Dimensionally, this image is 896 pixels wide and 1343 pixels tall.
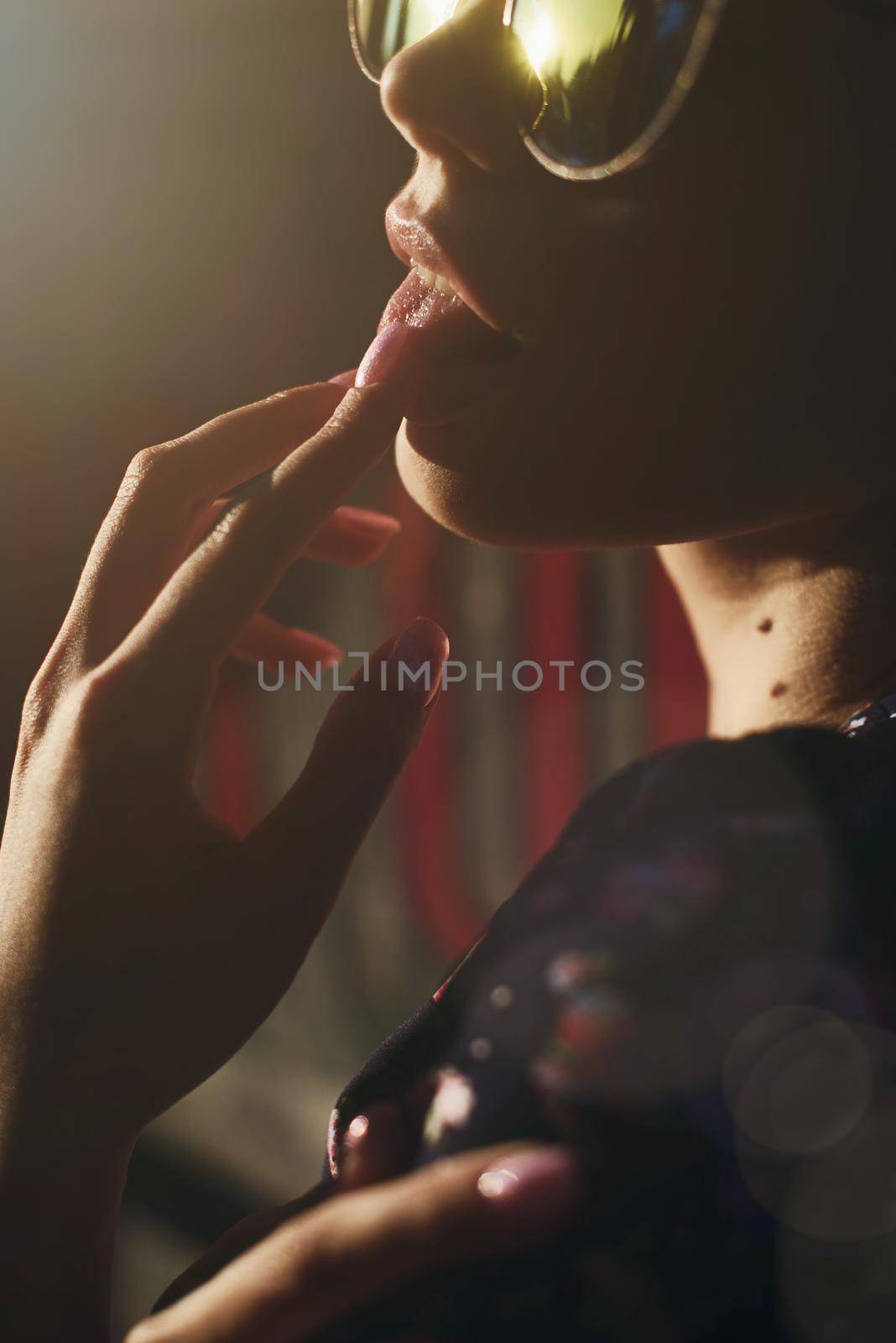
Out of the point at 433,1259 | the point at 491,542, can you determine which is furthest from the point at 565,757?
the point at 433,1259

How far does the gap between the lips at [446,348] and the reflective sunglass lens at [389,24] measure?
0.16 m

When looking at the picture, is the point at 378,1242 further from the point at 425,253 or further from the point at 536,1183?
the point at 425,253

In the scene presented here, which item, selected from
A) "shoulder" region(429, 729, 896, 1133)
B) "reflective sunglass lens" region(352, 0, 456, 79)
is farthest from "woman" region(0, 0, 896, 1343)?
"reflective sunglass lens" region(352, 0, 456, 79)

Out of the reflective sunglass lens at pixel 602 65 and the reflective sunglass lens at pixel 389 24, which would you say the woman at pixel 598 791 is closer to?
the reflective sunglass lens at pixel 602 65

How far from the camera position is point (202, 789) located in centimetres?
194

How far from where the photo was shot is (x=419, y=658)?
0.57 meters

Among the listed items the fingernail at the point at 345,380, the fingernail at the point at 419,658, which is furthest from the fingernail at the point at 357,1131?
the fingernail at the point at 345,380

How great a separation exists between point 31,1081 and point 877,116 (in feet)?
2.07

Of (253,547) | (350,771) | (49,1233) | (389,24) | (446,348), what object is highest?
(389,24)

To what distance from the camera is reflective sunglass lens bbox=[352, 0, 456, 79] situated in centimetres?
68

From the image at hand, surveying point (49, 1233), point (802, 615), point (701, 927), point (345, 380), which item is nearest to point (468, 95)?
point (345, 380)

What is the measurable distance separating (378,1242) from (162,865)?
0.22 metres

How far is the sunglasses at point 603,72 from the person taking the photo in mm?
504

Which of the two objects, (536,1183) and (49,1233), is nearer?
(536,1183)
